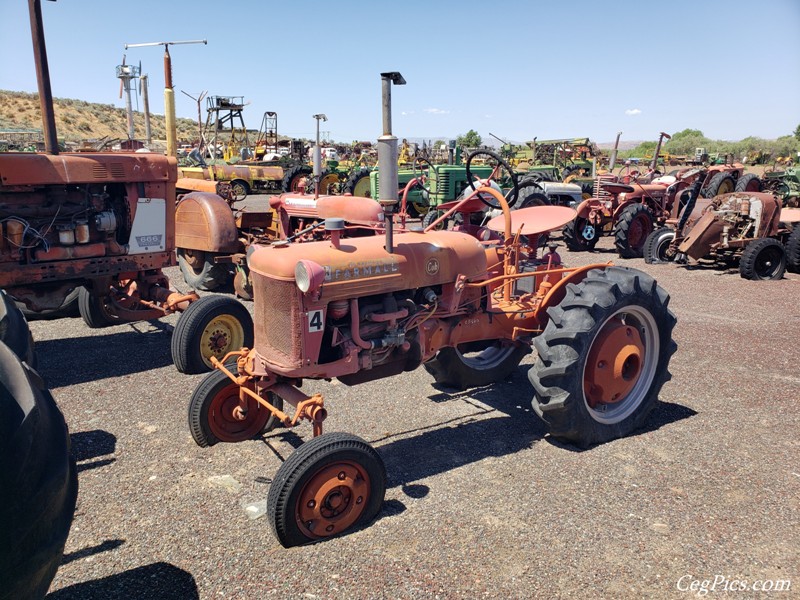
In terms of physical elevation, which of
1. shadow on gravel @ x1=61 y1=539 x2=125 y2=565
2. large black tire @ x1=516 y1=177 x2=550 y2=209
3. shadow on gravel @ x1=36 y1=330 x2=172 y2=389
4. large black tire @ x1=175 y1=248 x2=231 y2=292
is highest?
large black tire @ x1=516 y1=177 x2=550 y2=209

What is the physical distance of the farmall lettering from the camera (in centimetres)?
335

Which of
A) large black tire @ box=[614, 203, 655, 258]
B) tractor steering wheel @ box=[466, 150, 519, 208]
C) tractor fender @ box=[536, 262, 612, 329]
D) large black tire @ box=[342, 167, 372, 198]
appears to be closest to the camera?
tractor steering wheel @ box=[466, 150, 519, 208]

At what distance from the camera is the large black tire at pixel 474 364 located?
4.86 m

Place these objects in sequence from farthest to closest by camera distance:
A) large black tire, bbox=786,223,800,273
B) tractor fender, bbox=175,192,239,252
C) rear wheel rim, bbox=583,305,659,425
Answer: large black tire, bbox=786,223,800,273 → tractor fender, bbox=175,192,239,252 → rear wheel rim, bbox=583,305,659,425

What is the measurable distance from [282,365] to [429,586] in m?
1.40

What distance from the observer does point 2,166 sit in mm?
5125

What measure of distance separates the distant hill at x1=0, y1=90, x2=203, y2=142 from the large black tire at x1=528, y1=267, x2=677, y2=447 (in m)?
46.4

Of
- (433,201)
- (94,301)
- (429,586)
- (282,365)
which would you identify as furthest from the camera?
(433,201)

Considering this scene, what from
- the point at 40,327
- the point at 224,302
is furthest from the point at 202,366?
the point at 40,327

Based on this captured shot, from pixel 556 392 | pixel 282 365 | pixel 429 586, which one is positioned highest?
pixel 282 365

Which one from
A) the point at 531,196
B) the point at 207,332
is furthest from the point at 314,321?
the point at 531,196

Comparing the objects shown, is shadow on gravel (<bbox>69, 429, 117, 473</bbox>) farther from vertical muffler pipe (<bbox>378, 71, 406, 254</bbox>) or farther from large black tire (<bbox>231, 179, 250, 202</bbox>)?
large black tire (<bbox>231, 179, 250, 202</bbox>)

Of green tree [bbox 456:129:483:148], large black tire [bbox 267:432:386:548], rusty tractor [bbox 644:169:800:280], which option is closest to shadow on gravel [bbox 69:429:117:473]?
large black tire [bbox 267:432:386:548]

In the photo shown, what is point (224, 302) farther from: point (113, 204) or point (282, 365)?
point (282, 365)
